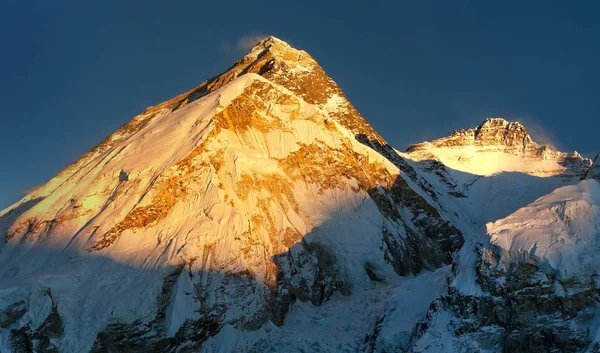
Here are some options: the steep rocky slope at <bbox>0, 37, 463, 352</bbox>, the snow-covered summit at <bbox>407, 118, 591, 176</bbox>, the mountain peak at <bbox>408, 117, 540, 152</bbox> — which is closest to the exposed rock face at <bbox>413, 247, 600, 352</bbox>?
the steep rocky slope at <bbox>0, 37, 463, 352</bbox>

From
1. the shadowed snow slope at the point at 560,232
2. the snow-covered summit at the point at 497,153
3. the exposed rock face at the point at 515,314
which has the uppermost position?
the snow-covered summit at the point at 497,153

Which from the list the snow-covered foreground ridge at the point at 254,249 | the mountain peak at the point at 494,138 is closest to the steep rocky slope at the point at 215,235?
the snow-covered foreground ridge at the point at 254,249

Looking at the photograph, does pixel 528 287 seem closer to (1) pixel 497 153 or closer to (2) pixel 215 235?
(2) pixel 215 235

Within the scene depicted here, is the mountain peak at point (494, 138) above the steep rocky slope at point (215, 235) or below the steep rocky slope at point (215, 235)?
above

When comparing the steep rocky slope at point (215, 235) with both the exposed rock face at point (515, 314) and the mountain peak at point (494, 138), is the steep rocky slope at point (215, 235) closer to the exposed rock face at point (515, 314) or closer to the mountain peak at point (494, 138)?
the exposed rock face at point (515, 314)

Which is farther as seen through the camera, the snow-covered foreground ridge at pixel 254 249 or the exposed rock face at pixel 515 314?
the snow-covered foreground ridge at pixel 254 249

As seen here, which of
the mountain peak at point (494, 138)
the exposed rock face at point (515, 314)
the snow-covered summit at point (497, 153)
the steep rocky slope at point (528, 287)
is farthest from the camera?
the mountain peak at point (494, 138)
